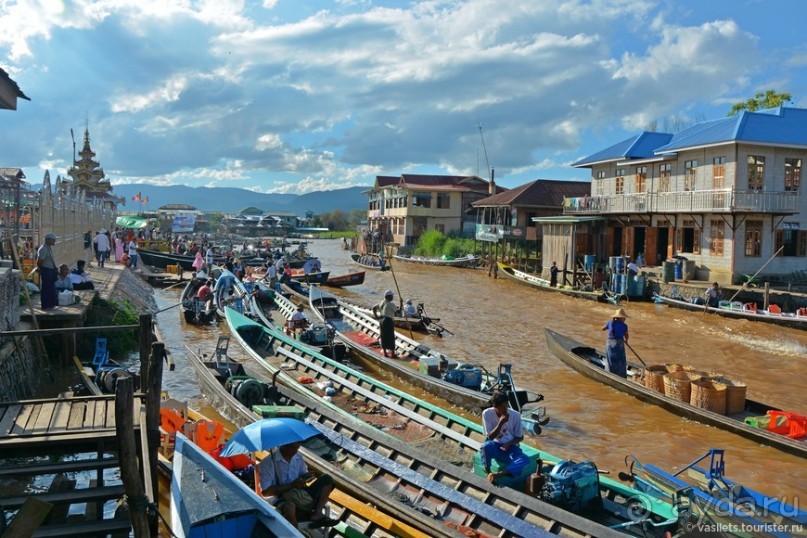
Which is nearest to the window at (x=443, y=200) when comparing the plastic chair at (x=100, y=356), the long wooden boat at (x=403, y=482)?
the plastic chair at (x=100, y=356)

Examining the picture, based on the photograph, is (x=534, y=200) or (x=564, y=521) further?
(x=534, y=200)

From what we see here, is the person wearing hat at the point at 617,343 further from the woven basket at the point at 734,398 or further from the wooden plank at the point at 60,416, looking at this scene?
the wooden plank at the point at 60,416

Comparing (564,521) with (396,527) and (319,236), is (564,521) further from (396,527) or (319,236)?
(319,236)

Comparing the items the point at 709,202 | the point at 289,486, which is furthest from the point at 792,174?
the point at 289,486

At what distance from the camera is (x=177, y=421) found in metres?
9.88

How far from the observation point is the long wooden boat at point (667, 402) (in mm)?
10766

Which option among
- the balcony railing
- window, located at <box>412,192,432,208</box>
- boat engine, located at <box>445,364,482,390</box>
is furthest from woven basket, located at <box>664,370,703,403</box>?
window, located at <box>412,192,432,208</box>

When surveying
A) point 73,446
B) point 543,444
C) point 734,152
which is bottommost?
point 543,444

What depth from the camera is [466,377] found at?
13383mm

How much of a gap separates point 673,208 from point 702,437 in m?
22.3

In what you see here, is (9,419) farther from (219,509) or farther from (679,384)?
(679,384)

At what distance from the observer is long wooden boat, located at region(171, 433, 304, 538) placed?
618cm

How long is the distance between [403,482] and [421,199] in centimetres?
5398

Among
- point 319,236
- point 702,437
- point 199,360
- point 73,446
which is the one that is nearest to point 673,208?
point 702,437
